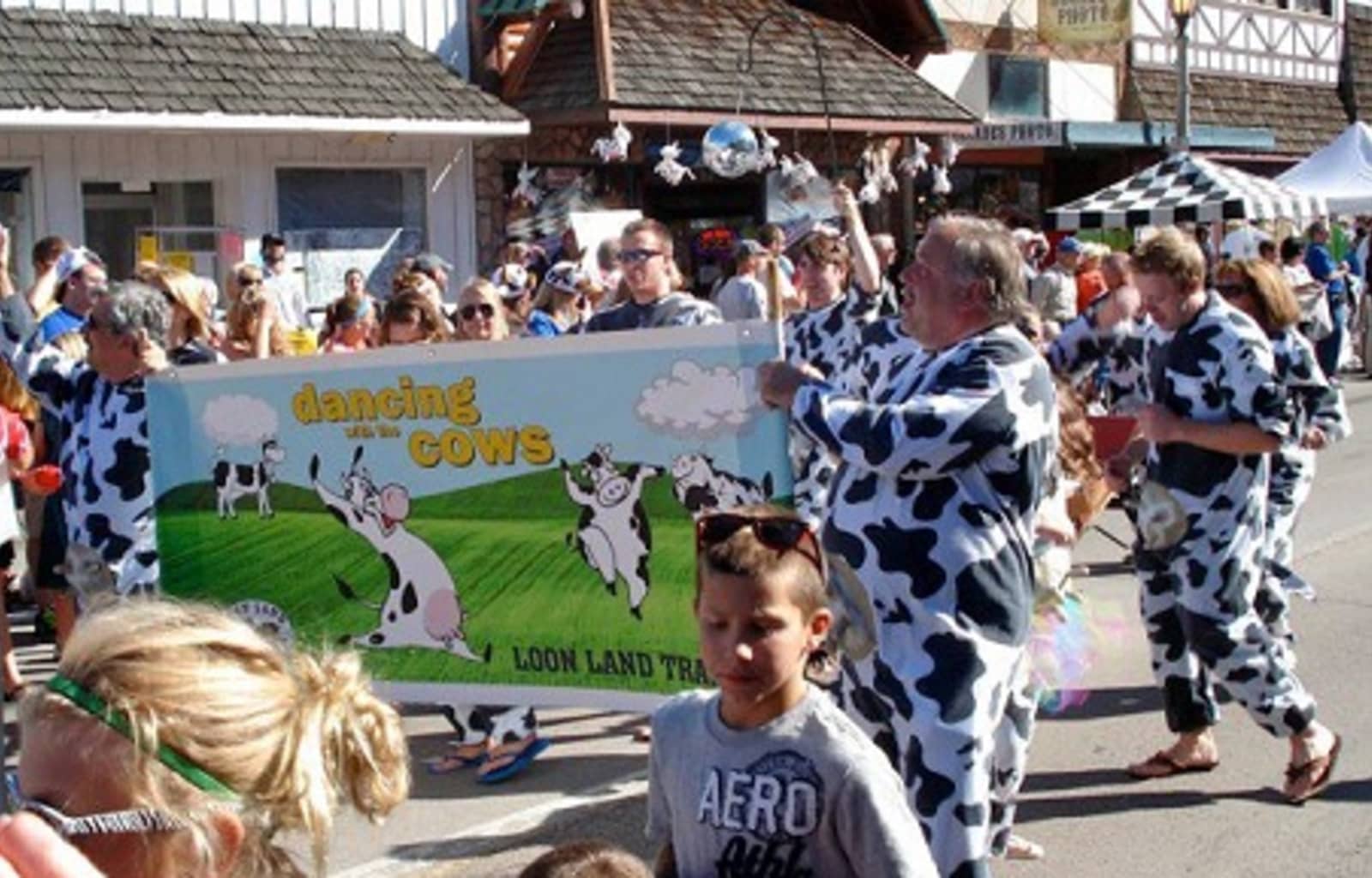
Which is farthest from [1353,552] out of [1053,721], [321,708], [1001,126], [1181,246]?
[1001,126]

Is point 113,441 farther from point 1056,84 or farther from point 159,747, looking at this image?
point 1056,84

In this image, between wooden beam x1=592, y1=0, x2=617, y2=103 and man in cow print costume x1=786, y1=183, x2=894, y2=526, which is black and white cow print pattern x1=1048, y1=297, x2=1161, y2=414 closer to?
man in cow print costume x1=786, y1=183, x2=894, y2=526

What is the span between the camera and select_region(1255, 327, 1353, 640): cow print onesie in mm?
6781

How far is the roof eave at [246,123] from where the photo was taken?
11984mm

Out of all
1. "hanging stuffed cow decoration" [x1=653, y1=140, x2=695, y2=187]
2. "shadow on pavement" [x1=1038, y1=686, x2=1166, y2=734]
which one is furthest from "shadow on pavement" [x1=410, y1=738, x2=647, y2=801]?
"hanging stuffed cow decoration" [x1=653, y1=140, x2=695, y2=187]

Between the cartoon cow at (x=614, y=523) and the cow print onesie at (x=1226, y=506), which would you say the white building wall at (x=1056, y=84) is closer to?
the cow print onesie at (x=1226, y=506)

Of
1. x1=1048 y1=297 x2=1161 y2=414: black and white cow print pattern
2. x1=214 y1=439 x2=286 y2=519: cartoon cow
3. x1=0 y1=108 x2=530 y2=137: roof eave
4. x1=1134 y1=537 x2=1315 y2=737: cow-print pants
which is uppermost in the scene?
x1=0 y1=108 x2=530 y2=137: roof eave

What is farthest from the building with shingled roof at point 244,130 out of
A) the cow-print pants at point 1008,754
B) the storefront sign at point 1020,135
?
the cow-print pants at point 1008,754

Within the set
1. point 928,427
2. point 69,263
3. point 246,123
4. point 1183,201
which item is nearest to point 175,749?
point 928,427

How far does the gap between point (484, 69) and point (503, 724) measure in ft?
31.8

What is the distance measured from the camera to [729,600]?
326cm

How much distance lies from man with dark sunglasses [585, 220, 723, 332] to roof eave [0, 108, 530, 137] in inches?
245

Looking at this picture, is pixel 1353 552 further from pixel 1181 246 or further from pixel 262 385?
pixel 262 385

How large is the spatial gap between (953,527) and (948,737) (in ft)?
1.53
